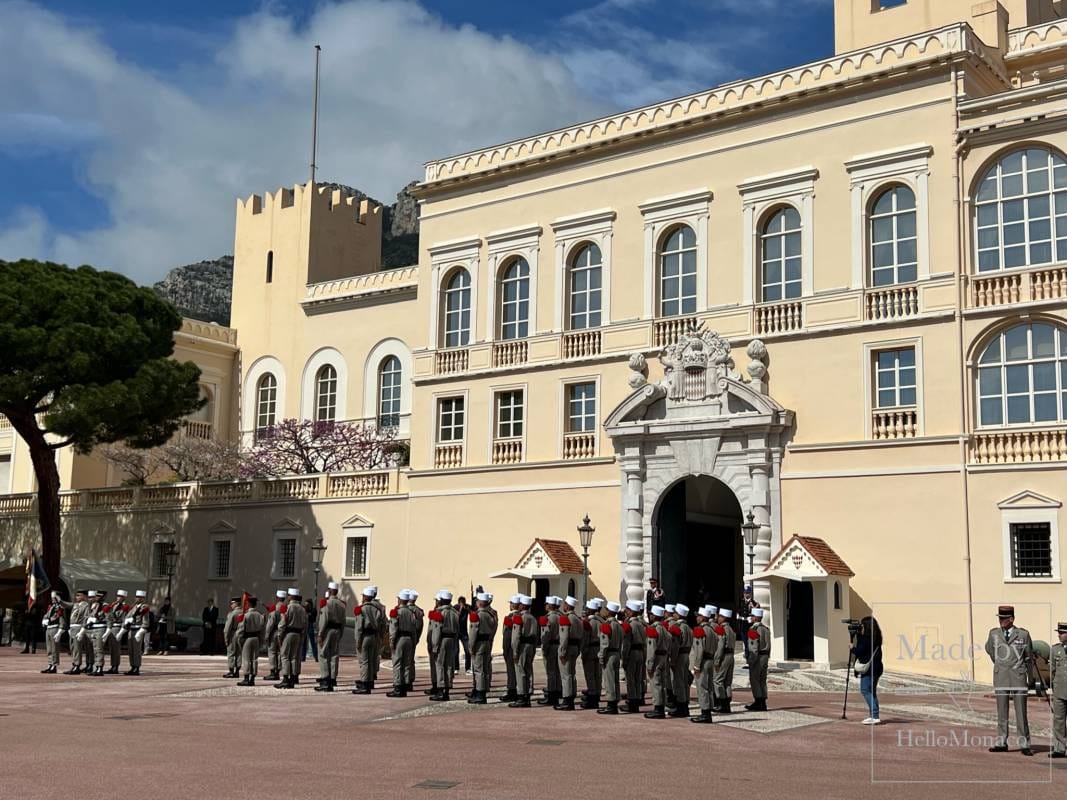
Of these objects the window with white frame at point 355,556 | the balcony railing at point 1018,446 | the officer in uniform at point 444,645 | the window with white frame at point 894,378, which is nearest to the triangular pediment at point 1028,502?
the balcony railing at point 1018,446

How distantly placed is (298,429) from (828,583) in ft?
80.5

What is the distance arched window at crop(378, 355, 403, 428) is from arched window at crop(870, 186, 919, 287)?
20.6 m

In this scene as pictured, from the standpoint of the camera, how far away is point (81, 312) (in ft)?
115

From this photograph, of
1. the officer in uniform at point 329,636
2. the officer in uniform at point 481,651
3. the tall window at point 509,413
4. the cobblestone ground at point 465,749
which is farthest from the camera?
the tall window at point 509,413

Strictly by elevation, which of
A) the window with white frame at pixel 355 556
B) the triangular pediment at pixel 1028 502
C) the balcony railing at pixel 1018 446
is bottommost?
the window with white frame at pixel 355 556

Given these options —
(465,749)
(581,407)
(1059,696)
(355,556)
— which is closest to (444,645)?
(465,749)

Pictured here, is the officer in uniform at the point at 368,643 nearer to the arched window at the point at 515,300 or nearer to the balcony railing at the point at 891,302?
the balcony railing at the point at 891,302

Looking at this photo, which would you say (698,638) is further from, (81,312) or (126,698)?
(81,312)

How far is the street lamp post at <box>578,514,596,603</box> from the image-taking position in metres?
29.3

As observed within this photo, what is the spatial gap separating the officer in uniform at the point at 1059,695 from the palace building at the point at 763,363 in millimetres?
9619

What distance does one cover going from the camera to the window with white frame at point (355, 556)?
119 ft

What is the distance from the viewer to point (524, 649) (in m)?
19.6

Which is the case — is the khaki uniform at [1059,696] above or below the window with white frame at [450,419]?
below

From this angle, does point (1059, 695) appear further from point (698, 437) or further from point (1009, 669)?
point (698, 437)
